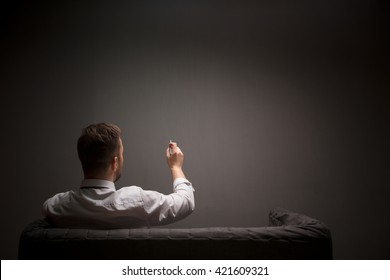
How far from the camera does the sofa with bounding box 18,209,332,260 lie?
45.1 inches

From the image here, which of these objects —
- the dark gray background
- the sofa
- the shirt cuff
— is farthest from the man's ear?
the dark gray background

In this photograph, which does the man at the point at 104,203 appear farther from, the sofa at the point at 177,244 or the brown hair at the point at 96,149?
the sofa at the point at 177,244

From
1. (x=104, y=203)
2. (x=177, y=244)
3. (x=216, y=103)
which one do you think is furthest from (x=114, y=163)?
(x=216, y=103)

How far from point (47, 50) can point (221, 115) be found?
1.42 meters

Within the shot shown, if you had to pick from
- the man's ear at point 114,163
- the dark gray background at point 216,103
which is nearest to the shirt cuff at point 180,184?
the man's ear at point 114,163

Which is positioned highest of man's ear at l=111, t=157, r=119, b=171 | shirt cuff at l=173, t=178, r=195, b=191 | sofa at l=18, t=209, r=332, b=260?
man's ear at l=111, t=157, r=119, b=171

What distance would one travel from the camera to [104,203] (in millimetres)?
1304

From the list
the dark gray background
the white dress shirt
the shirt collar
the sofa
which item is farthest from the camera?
the dark gray background

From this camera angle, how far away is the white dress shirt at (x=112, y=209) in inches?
51.3

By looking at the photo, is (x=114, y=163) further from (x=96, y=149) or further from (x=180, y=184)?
(x=180, y=184)

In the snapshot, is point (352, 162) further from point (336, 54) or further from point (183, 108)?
point (183, 108)

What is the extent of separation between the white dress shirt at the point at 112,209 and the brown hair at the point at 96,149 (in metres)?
0.12

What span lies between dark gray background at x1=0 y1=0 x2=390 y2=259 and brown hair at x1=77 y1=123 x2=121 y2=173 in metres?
1.25

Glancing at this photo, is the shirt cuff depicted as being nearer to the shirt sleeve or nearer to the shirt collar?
the shirt sleeve
